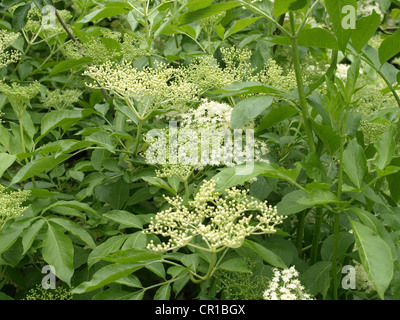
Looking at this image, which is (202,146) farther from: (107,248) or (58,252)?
(58,252)

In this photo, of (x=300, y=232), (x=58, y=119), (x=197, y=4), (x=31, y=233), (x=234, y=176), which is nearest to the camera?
(x=234, y=176)

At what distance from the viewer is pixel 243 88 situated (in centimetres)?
136

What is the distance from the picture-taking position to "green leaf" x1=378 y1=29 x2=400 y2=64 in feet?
4.63

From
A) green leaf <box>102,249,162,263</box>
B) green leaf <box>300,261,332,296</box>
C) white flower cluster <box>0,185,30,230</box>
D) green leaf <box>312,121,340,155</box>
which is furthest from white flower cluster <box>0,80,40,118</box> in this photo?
green leaf <box>300,261,332,296</box>

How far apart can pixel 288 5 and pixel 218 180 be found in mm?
549

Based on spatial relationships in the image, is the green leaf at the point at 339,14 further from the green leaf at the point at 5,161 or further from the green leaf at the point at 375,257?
the green leaf at the point at 5,161

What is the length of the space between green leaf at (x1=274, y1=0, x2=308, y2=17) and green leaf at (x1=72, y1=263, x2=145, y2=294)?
809 millimetres

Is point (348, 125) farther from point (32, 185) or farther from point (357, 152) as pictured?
point (32, 185)

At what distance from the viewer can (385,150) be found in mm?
1250

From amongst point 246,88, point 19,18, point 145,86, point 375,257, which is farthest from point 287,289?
point 19,18

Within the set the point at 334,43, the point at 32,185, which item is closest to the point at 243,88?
the point at 334,43

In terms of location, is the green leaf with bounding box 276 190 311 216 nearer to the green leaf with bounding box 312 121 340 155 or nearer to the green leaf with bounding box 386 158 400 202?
the green leaf with bounding box 312 121 340 155

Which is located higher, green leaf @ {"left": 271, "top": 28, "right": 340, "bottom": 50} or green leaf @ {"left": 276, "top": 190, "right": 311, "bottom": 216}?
green leaf @ {"left": 271, "top": 28, "right": 340, "bottom": 50}
